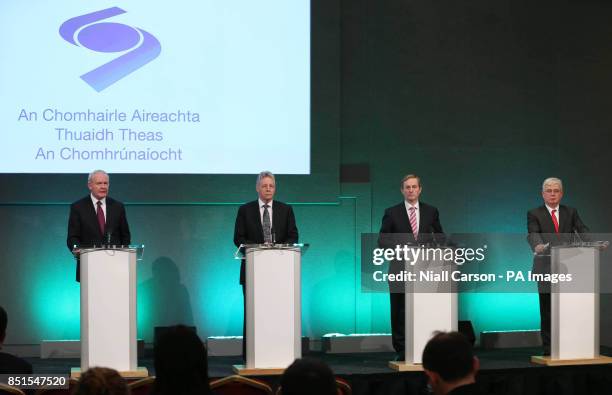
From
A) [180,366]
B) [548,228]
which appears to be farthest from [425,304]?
[180,366]

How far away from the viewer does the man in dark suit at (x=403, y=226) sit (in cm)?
700

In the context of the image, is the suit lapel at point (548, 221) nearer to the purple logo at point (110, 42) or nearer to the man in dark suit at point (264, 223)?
the man in dark suit at point (264, 223)

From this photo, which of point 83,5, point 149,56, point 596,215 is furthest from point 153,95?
point 596,215

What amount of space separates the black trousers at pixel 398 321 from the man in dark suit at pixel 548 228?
1.04m

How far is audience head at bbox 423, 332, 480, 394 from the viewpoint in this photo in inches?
130

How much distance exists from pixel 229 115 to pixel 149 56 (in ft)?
2.70

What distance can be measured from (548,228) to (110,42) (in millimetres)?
3834

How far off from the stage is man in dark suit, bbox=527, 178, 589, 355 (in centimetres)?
41

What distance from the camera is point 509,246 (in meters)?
8.45

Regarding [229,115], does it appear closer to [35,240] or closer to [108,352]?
[35,240]

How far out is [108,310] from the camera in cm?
589

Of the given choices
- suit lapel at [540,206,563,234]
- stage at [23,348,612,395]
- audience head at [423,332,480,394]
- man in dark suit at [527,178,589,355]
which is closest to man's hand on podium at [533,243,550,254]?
man in dark suit at [527,178,589,355]

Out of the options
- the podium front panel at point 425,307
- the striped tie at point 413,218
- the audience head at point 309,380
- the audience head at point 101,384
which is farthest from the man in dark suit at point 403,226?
the audience head at point 101,384

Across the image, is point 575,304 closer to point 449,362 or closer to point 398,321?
point 398,321
